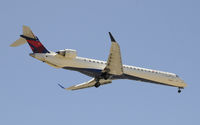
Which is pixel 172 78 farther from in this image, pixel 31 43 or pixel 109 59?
pixel 31 43

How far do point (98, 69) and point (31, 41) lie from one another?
890cm

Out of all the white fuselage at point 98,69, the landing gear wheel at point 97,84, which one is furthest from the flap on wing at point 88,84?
the white fuselage at point 98,69

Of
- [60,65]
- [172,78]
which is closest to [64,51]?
[60,65]

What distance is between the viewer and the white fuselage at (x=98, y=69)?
4647 centimetres

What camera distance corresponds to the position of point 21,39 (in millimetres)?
46844

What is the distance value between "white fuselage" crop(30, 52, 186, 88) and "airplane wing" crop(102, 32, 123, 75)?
1.92 metres


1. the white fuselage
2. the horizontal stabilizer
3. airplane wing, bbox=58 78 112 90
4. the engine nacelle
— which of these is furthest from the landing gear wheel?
the horizontal stabilizer

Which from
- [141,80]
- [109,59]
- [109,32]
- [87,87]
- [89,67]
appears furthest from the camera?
[87,87]

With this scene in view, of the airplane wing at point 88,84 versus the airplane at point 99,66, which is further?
the airplane wing at point 88,84

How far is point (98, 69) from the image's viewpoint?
163 ft

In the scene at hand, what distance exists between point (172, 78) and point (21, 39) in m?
20.5

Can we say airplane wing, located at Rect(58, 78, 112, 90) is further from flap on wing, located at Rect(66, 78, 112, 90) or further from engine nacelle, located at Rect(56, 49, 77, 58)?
engine nacelle, located at Rect(56, 49, 77, 58)

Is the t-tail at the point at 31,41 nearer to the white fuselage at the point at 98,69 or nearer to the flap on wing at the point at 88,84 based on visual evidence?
the white fuselage at the point at 98,69

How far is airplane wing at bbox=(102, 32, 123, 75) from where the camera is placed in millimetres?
43356
